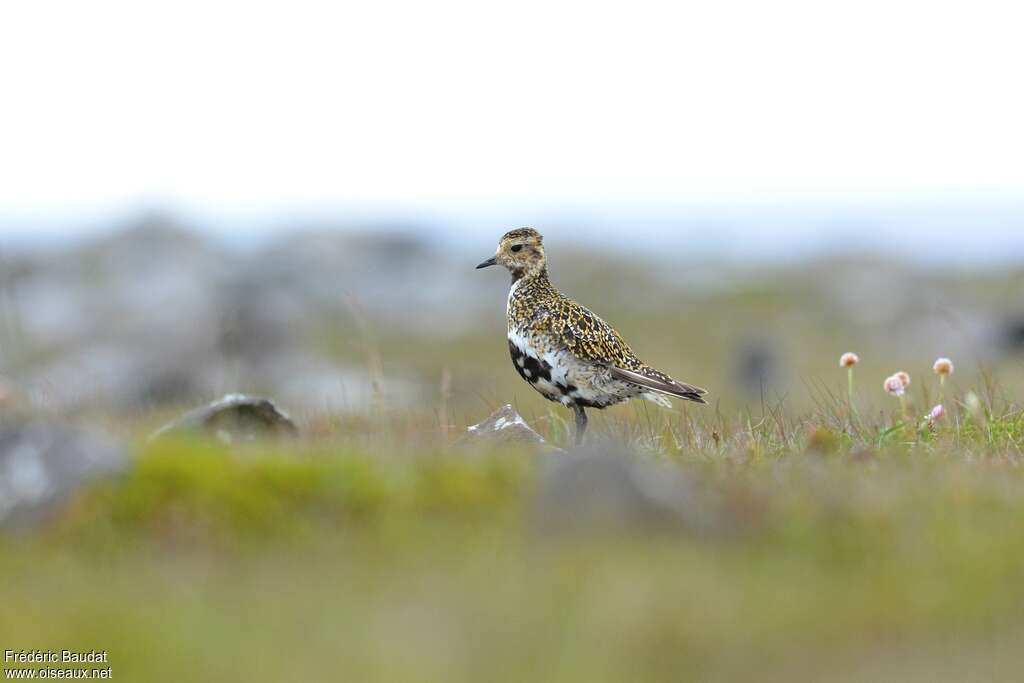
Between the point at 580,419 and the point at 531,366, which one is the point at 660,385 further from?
the point at 531,366

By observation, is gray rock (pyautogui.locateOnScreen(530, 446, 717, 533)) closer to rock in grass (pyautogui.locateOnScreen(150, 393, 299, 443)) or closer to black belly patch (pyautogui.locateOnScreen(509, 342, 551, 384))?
rock in grass (pyautogui.locateOnScreen(150, 393, 299, 443))

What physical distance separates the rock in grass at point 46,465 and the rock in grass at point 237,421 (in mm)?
2685

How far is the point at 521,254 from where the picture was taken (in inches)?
471

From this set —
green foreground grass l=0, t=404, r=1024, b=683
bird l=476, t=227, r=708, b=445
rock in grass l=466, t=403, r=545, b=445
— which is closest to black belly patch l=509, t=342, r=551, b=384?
bird l=476, t=227, r=708, b=445

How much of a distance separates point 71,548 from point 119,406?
31.1 feet

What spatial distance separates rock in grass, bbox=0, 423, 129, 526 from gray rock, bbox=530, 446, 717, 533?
96.4 inches

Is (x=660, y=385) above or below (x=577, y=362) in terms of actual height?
below

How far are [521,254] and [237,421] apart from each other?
327 cm

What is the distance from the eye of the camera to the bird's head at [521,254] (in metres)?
11.9

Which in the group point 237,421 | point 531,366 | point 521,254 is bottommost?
point 237,421

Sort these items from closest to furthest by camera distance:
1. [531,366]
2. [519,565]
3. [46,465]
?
[519,565], [46,465], [531,366]

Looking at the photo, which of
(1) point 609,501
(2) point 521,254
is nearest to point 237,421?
(2) point 521,254

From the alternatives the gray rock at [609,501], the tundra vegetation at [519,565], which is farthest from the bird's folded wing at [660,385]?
the gray rock at [609,501]

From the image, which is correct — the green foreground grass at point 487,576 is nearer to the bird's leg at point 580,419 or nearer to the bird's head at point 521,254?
the bird's leg at point 580,419
